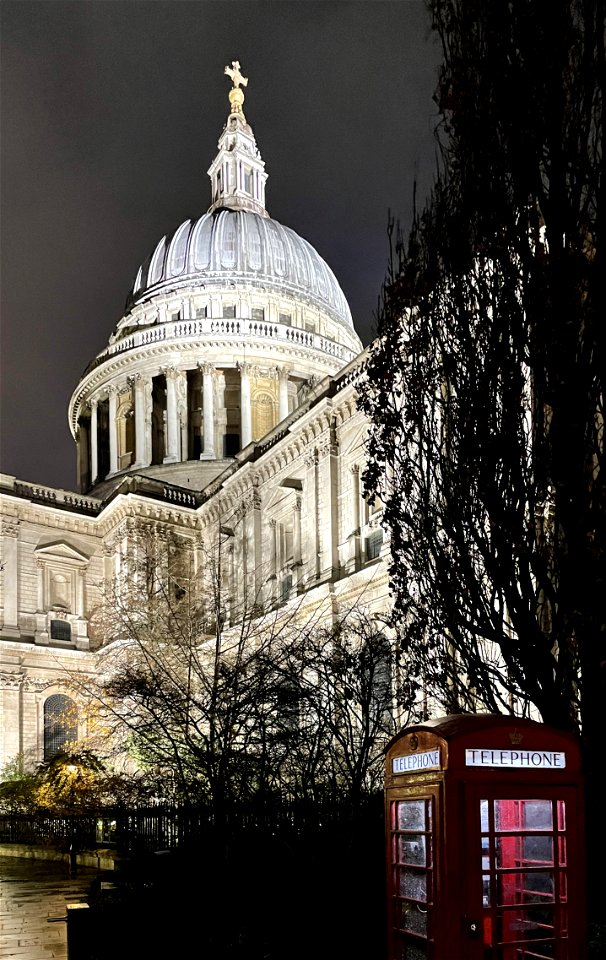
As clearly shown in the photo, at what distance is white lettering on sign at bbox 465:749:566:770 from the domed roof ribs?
75.1 m

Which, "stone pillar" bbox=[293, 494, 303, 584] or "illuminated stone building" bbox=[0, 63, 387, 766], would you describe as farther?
"stone pillar" bbox=[293, 494, 303, 584]

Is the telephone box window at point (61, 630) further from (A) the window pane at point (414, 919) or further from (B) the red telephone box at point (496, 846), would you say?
(B) the red telephone box at point (496, 846)

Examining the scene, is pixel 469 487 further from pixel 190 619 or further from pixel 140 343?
pixel 140 343

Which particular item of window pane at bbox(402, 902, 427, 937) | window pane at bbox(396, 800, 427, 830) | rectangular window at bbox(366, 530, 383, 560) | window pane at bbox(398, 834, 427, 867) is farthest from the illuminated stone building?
window pane at bbox(402, 902, 427, 937)

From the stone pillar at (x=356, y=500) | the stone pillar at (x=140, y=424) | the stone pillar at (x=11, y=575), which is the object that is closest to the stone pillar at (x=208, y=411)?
the stone pillar at (x=140, y=424)

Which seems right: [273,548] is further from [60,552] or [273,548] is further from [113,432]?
[113,432]

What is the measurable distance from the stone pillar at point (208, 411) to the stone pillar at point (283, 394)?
431 cm

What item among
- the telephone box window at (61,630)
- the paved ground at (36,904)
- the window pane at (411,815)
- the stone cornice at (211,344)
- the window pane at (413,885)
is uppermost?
the stone cornice at (211,344)

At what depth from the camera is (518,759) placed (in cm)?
829

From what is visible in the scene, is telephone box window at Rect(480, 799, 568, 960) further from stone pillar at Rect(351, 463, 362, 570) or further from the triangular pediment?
the triangular pediment

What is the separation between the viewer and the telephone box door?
7.97 meters

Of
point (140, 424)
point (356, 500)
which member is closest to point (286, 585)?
point (356, 500)

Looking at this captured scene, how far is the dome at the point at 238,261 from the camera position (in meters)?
71.9

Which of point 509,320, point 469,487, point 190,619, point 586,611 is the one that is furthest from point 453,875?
point 190,619
